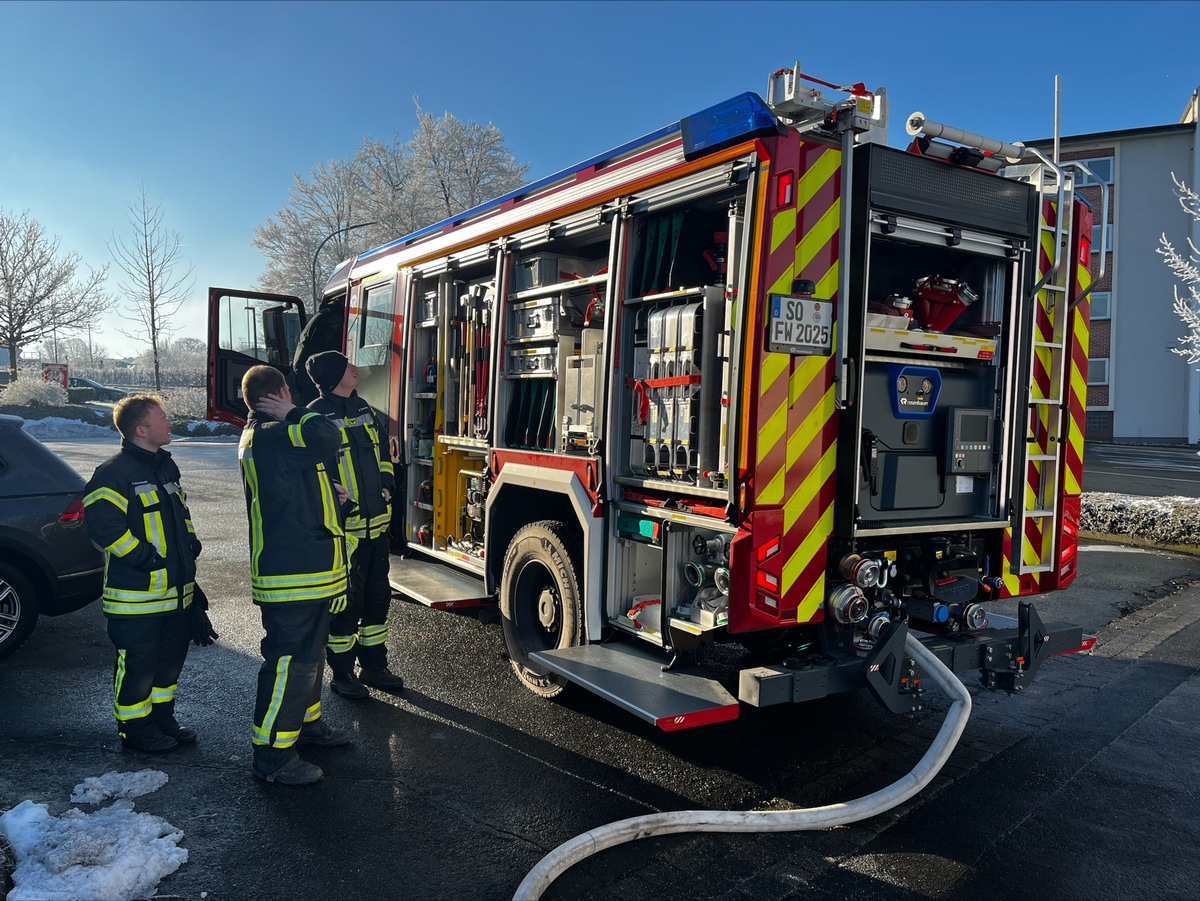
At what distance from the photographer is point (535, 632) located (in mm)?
5043

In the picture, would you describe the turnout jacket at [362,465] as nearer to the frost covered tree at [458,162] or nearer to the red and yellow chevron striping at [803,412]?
the red and yellow chevron striping at [803,412]

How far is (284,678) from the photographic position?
3.85m

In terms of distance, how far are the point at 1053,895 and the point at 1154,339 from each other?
32.8 metres

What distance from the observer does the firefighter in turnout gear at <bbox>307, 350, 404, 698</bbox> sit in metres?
4.95

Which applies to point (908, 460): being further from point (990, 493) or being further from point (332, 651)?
point (332, 651)

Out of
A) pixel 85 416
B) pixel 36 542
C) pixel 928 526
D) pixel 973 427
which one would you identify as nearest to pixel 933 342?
pixel 973 427

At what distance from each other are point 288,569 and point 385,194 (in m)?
29.7

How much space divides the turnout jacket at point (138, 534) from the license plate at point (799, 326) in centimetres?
299

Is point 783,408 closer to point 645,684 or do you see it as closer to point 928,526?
point 928,526

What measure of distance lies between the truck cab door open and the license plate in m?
5.80

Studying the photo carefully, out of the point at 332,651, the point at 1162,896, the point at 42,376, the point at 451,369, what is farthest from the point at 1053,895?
the point at 42,376

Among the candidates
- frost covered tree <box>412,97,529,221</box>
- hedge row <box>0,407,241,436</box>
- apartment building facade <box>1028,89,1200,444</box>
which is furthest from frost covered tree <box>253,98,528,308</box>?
apartment building facade <box>1028,89,1200,444</box>

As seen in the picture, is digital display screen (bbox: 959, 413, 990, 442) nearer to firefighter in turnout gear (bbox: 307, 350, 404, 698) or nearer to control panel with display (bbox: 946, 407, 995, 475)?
control panel with display (bbox: 946, 407, 995, 475)

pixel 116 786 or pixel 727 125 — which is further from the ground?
pixel 727 125
